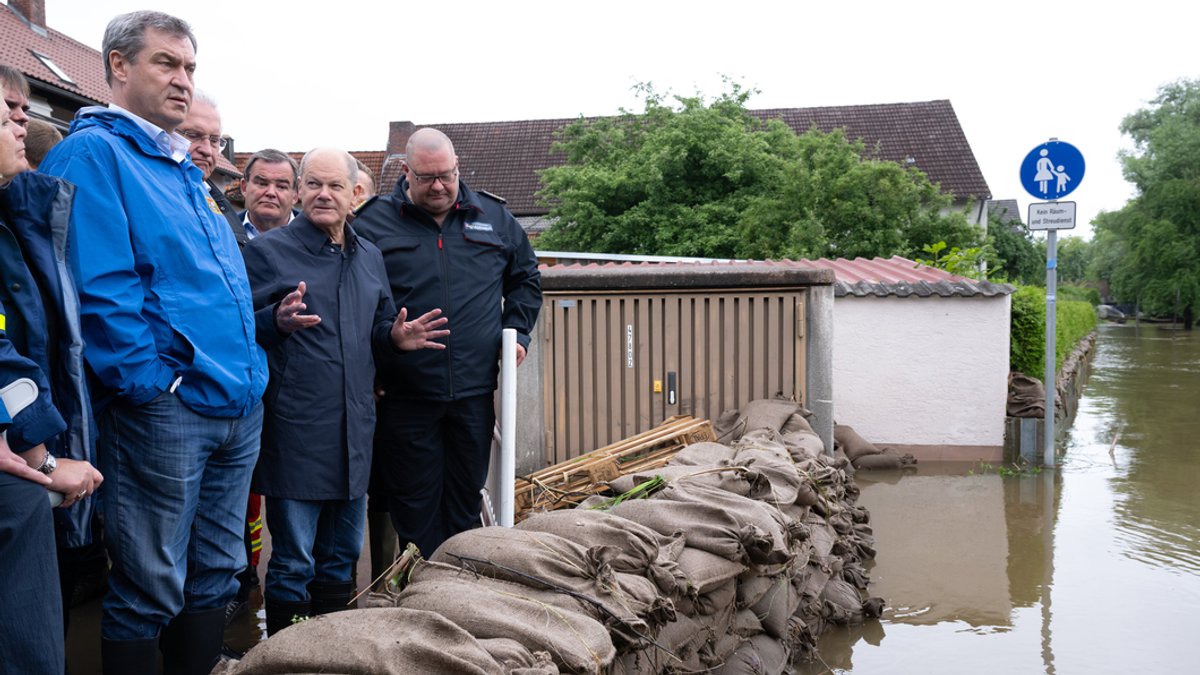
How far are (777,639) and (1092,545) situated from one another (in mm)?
3021

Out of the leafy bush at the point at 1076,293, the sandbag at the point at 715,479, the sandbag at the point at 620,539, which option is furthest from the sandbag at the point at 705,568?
the leafy bush at the point at 1076,293

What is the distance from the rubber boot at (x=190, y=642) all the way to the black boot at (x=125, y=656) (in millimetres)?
217

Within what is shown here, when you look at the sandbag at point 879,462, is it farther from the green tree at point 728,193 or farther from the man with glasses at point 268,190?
the green tree at point 728,193

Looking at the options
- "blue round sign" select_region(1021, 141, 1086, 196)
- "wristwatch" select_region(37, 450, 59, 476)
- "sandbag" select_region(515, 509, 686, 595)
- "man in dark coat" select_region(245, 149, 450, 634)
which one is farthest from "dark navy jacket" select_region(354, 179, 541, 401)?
"blue round sign" select_region(1021, 141, 1086, 196)

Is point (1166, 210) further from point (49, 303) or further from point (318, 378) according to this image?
point (49, 303)

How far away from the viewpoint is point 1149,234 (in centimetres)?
4334

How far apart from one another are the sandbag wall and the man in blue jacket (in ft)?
1.93

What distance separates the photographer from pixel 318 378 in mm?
3279

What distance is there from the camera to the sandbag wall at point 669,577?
2418mm

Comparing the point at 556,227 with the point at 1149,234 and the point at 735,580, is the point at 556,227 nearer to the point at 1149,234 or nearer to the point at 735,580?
the point at 735,580

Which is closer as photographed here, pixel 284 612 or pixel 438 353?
pixel 284 612

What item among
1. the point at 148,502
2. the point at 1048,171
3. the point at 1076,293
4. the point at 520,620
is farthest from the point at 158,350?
the point at 1076,293

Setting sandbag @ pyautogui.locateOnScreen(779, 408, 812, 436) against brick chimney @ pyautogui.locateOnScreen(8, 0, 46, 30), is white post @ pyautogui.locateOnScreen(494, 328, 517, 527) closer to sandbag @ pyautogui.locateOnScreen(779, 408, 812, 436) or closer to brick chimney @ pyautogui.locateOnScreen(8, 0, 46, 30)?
sandbag @ pyautogui.locateOnScreen(779, 408, 812, 436)

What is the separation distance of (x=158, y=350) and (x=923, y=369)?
294 inches
